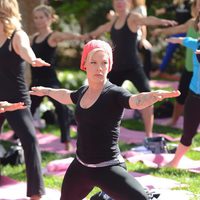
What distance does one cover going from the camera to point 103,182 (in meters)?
4.12

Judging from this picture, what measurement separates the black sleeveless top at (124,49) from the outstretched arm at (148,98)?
154 inches

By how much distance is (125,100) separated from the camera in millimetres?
4066

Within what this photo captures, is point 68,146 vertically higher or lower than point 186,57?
lower

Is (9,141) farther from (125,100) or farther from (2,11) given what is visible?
(125,100)

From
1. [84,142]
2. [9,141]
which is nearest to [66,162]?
[9,141]

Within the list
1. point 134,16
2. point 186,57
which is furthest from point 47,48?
point 186,57

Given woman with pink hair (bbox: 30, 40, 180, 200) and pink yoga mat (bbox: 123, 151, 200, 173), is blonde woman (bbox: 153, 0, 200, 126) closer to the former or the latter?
pink yoga mat (bbox: 123, 151, 200, 173)

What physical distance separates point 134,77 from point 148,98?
13.1 ft

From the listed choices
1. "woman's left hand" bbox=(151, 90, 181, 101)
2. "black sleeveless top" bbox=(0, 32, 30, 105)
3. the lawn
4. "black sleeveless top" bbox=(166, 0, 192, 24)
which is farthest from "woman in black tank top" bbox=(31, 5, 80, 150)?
"black sleeveless top" bbox=(166, 0, 192, 24)

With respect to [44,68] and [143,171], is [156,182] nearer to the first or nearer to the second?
[143,171]

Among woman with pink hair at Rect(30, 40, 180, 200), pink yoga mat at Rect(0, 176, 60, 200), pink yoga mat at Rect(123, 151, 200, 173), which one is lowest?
pink yoga mat at Rect(123, 151, 200, 173)

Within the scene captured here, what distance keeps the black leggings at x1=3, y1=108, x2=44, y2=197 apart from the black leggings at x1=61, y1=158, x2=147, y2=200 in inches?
46.3

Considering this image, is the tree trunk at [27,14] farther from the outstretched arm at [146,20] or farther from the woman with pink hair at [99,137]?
the woman with pink hair at [99,137]

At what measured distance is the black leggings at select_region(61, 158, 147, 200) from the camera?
13.3 ft
